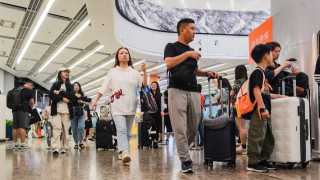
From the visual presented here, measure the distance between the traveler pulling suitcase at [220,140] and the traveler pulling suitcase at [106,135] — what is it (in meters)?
3.48

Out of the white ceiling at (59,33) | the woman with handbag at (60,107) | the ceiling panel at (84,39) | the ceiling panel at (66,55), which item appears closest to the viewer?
the woman with handbag at (60,107)

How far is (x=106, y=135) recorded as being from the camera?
21.9ft

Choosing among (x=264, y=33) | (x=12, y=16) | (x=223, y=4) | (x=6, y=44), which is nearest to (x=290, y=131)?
(x=264, y=33)

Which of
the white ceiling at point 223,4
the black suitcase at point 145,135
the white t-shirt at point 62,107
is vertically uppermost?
the white ceiling at point 223,4

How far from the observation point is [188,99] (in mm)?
3117

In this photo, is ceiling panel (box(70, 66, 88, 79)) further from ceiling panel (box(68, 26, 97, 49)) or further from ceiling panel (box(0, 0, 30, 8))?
ceiling panel (box(0, 0, 30, 8))

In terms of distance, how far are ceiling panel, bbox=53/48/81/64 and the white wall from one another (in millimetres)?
10794

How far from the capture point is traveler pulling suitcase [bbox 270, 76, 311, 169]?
3250mm

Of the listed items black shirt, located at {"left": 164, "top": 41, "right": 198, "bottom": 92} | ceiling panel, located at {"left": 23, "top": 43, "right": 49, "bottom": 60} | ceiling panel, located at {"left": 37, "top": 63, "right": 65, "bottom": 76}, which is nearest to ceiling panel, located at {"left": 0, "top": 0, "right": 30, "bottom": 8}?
ceiling panel, located at {"left": 23, "top": 43, "right": 49, "bottom": 60}

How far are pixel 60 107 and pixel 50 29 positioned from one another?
6590mm

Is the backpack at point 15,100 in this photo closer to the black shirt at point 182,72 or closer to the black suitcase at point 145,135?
the black suitcase at point 145,135

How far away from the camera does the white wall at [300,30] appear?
495 centimetres

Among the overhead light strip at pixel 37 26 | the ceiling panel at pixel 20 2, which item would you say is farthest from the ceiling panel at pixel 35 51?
the ceiling panel at pixel 20 2

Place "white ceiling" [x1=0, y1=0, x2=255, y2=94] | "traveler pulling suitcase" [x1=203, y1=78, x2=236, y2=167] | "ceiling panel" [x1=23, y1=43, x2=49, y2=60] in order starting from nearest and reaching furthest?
"traveler pulling suitcase" [x1=203, y1=78, x2=236, y2=167], "white ceiling" [x1=0, y1=0, x2=255, y2=94], "ceiling panel" [x1=23, y1=43, x2=49, y2=60]
